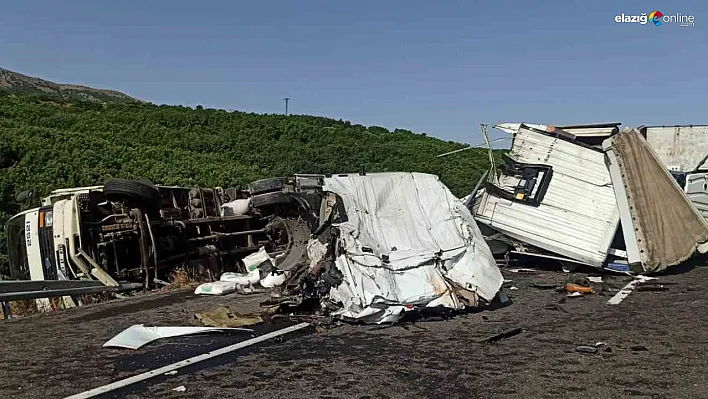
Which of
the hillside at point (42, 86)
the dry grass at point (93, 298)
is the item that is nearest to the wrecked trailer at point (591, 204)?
the dry grass at point (93, 298)

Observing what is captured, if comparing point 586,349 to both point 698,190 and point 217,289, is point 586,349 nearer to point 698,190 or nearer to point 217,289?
point 217,289

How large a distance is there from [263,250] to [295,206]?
848mm

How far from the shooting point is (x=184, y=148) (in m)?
36.5

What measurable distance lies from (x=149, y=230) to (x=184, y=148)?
27592 mm

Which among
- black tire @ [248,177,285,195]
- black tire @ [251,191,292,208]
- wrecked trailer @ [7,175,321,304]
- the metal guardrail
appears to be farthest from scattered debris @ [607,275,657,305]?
the metal guardrail

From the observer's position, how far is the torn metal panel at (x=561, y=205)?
11.3 m

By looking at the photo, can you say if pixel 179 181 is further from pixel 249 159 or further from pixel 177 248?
pixel 177 248

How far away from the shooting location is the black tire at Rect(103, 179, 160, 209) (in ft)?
32.5

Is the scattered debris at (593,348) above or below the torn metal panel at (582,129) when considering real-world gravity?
below

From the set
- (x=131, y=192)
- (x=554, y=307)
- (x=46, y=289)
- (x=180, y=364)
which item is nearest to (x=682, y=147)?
(x=554, y=307)

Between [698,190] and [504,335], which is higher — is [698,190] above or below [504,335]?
above

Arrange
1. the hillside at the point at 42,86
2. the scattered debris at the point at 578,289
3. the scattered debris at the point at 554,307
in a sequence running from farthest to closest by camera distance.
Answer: the hillside at the point at 42,86, the scattered debris at the point at 578,289, the scattered debris at the point at 554,307

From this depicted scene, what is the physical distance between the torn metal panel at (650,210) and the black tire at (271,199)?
544 centimetres

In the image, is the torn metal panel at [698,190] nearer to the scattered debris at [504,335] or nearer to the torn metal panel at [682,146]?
the torn metal panel at [682,146]
